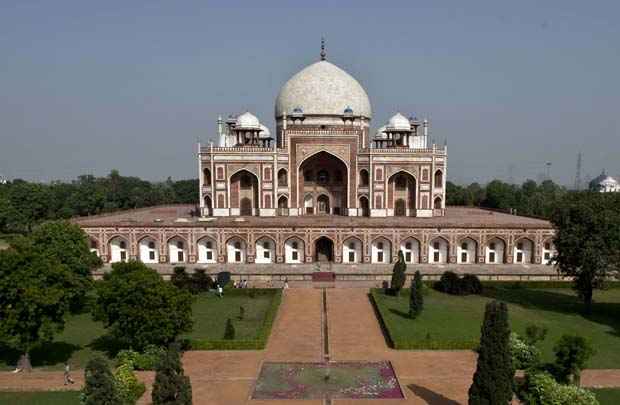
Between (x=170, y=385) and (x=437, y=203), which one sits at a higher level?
(x=437, y=203)

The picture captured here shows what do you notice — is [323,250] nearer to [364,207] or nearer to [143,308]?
[364,207]

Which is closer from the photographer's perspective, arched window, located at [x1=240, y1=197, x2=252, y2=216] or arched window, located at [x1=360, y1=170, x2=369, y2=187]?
arched window, located at [x1=360, y1=170, x2=369, y2=187]

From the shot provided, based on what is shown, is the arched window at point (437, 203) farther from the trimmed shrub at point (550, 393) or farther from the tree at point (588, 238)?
the trimmed shrub at point (550, 393)

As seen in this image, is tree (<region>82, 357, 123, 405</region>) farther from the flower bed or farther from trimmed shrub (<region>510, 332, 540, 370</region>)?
trimmed shrub (<region>510, 332, 540, 370</region>)

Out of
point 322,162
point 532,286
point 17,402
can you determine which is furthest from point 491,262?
point 17,402

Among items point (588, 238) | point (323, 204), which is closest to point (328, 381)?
point (588, 238)

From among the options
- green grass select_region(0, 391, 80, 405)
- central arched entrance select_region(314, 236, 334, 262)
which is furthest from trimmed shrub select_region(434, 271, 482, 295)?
green grass select_region(0, 391, 80, 405)

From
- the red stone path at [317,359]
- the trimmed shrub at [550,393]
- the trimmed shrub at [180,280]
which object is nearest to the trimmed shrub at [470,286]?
the red stone path at [317,359]
